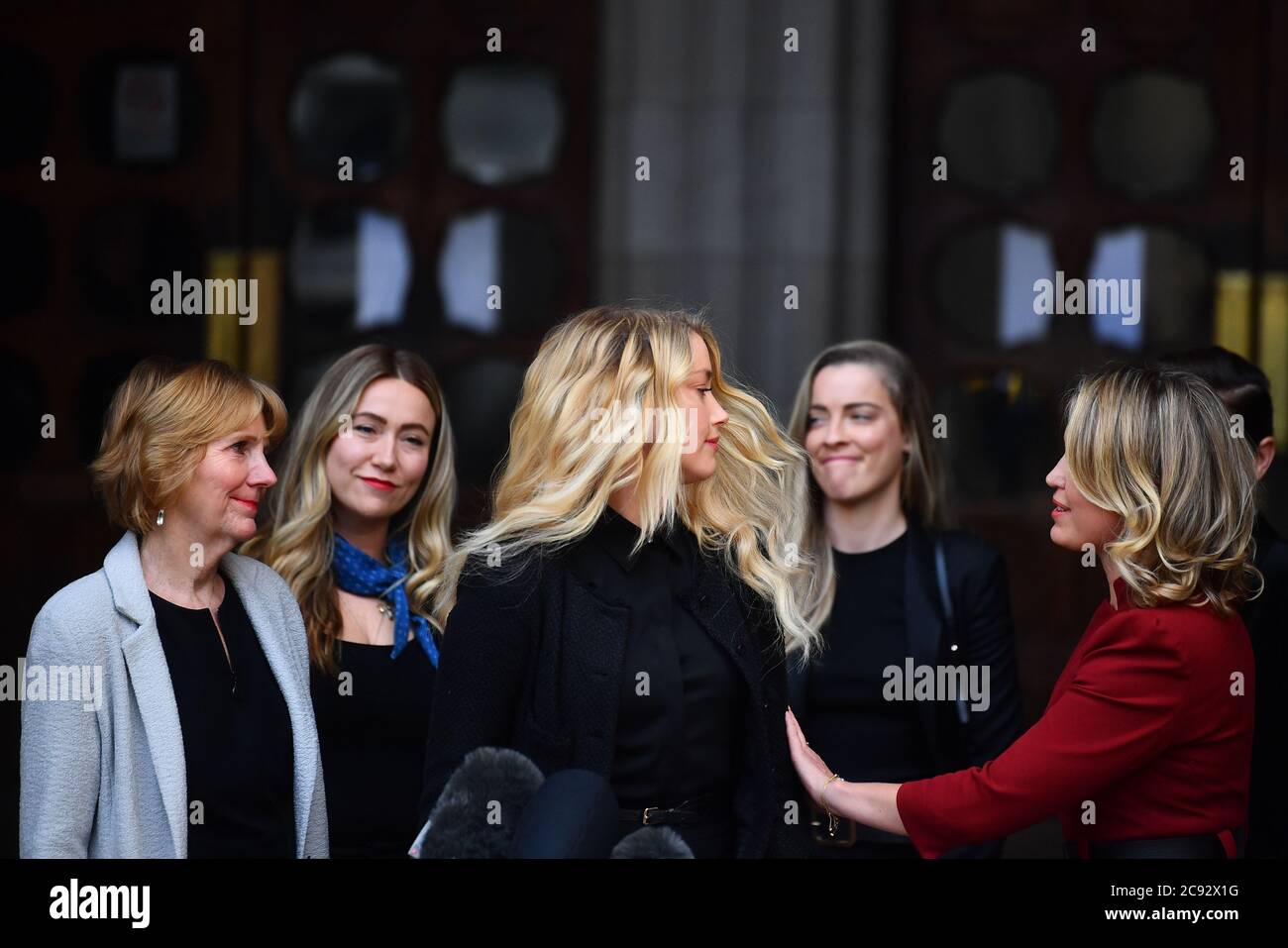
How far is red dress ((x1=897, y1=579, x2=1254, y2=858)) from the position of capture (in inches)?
A: 116

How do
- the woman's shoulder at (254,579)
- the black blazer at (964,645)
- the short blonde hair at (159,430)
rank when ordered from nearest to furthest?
the short blonde hair at (159,430), the woman's shoulder at (254,579), the black blazer at (964,645)

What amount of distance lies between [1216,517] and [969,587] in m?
1.13

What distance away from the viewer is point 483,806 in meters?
2.41

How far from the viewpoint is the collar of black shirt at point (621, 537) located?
322 cm

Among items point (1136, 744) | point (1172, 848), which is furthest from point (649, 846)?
point (1172, 848)

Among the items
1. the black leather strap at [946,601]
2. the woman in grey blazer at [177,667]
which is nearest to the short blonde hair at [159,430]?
the woman in grey blazer at [177,667]

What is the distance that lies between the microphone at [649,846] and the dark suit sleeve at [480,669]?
1.86 feet

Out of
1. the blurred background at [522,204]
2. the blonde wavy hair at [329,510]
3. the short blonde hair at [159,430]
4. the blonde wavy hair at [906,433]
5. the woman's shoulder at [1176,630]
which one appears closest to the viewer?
the woman's shoulder at [1176,630]

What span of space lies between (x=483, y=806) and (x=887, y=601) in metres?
1.98

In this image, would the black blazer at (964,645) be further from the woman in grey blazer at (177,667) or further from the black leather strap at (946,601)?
the woman in grey blazer at (177,667)

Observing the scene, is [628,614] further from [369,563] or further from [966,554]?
[966,554]

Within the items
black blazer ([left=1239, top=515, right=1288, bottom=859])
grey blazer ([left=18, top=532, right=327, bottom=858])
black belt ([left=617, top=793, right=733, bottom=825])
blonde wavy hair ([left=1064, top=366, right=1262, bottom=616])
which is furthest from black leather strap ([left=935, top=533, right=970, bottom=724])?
grey blazer ([left=18, top=532, right=327, bottom=858])

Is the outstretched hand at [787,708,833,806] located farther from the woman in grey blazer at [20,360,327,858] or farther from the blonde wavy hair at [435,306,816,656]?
the woman in grey blazer at [20,360,327,858]
